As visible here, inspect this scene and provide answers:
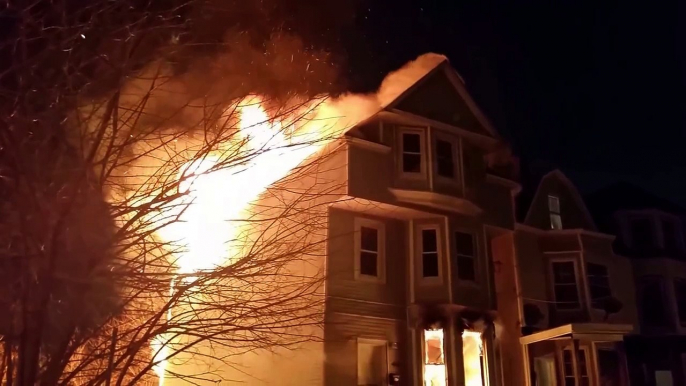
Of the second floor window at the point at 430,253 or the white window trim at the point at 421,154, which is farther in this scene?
the white window trim at the point at 421,154

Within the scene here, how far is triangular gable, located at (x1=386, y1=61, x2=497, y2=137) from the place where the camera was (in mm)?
16219

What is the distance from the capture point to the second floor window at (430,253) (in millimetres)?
15172

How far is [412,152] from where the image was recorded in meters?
15.8

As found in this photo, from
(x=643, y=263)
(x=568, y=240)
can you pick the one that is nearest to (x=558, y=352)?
(x=568, y=240)

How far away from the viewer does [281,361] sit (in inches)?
544

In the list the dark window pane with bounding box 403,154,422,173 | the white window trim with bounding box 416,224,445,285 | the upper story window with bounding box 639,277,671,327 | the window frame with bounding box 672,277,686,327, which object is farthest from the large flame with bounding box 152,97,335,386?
the window frame with bounding box 672,277,686,327

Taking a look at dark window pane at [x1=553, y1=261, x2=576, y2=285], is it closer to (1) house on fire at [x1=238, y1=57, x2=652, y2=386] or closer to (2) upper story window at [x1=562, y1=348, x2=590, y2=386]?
(1) house on fire at [x1=238, y1=57, x2=652, y2=386]

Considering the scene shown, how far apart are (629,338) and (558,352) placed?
575 centimetres

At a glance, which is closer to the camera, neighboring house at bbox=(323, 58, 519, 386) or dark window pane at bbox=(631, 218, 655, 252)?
neighboring house at bbox=(323, 58, 519, 386)

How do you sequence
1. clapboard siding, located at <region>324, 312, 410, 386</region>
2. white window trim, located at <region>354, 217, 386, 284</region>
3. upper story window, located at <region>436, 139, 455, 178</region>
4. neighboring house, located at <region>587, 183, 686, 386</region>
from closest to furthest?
clapboard siding, located at <region>324, 312, 410, 386</region>
white window trim, located at <region>354, 217, 386, 284</region>
upper story window, located at <region>436, 139, 455, 178</region>
neighboring house, located at <region>587, 183, 686, 386</region>

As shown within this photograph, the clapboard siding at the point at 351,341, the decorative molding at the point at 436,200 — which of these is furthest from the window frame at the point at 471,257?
the clapboard siding at the point at 351,341

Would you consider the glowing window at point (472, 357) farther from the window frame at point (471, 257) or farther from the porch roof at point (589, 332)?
the porch roof at point (589, 332)

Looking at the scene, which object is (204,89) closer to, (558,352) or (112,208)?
(112,208)

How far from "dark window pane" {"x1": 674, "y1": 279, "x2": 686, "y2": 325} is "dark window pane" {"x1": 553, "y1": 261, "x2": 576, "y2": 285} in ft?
19.0
